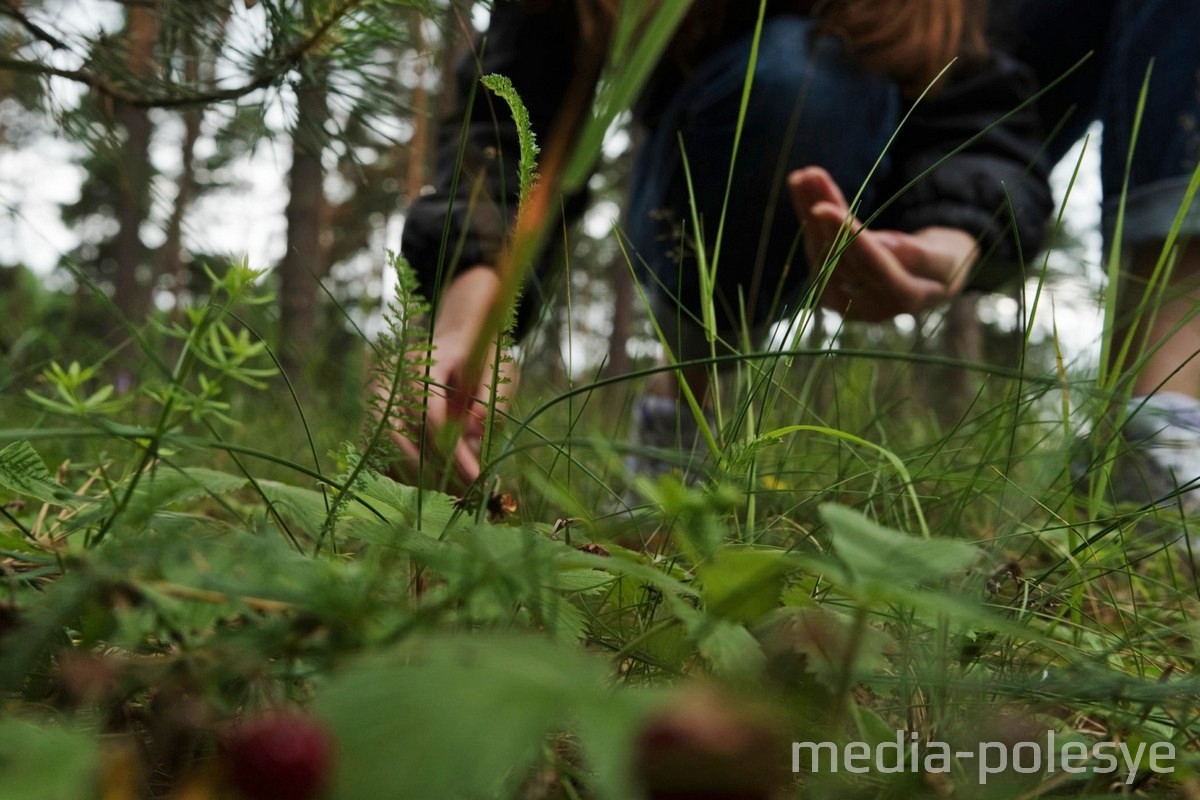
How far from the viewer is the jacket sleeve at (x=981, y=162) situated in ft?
4.73

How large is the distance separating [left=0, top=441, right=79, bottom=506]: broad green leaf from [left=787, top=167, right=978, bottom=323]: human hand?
0.76 m

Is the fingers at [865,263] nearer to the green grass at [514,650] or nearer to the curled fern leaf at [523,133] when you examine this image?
the green grass at [514,650]

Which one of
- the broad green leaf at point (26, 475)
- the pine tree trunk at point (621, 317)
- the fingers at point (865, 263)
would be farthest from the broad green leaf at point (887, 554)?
the pine tree trunk at point (621, 317)

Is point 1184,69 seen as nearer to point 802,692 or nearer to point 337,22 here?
point 337,22

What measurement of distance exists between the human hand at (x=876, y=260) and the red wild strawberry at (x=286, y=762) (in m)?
0.80

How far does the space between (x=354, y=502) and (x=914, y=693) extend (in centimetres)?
38

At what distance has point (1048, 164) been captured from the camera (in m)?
1.83

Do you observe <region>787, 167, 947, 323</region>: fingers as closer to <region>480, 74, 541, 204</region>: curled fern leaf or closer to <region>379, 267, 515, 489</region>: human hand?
<region>379, 267, 515, 489</region>: human hand

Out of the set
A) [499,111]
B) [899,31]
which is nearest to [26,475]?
[499,111]

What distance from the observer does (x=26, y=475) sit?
20.7 inches

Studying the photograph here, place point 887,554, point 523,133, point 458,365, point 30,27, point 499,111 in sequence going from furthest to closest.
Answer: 1. point 499,111
2. point 458,365
3. point 30,27
4. point 523,133
5. point 887,554

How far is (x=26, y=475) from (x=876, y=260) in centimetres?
97

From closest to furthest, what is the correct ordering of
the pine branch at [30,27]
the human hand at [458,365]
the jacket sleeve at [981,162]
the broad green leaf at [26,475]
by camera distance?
the broad green leaf at [26,475] < the pine branch at [30,27] < the human hand at [458,365] < the jacket sleeve at [981,162]

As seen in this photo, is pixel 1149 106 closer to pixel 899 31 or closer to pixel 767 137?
pixel 899 31
